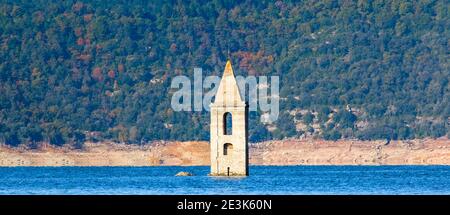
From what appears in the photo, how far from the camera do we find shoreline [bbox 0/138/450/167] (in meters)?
157

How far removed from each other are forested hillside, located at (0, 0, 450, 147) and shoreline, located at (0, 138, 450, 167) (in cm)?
114

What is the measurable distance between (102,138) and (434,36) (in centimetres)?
4103

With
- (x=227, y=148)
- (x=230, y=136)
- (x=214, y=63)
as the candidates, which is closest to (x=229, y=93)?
(x=230, y=136)

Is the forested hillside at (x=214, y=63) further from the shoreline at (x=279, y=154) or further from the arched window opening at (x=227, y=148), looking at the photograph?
the arched window opening at (x=227, y=148)

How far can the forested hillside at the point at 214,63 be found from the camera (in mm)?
165375

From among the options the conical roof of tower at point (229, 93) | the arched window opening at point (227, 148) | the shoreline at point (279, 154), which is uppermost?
the conical roof of tower at point (229, 93)

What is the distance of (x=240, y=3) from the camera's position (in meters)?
199

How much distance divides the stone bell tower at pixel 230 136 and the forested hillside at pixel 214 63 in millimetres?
75908

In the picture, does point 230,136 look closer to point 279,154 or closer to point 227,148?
point 227,148

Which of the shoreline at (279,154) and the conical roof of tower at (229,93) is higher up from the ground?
the conical roof of tower at (229,93)

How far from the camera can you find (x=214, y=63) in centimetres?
18250

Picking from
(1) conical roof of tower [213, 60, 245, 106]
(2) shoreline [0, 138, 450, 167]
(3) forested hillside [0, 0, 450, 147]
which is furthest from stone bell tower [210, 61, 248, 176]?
(3) forested hillside [0, 0, 450, 147]

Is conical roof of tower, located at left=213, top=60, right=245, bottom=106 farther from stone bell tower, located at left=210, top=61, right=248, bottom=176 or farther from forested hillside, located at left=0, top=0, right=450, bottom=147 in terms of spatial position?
forested hillside, located at left=0, top=0, right=450, bottom=147

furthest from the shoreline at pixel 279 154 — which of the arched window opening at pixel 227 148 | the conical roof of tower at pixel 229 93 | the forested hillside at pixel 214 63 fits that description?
the conical roof of tower at pixel 229 93
